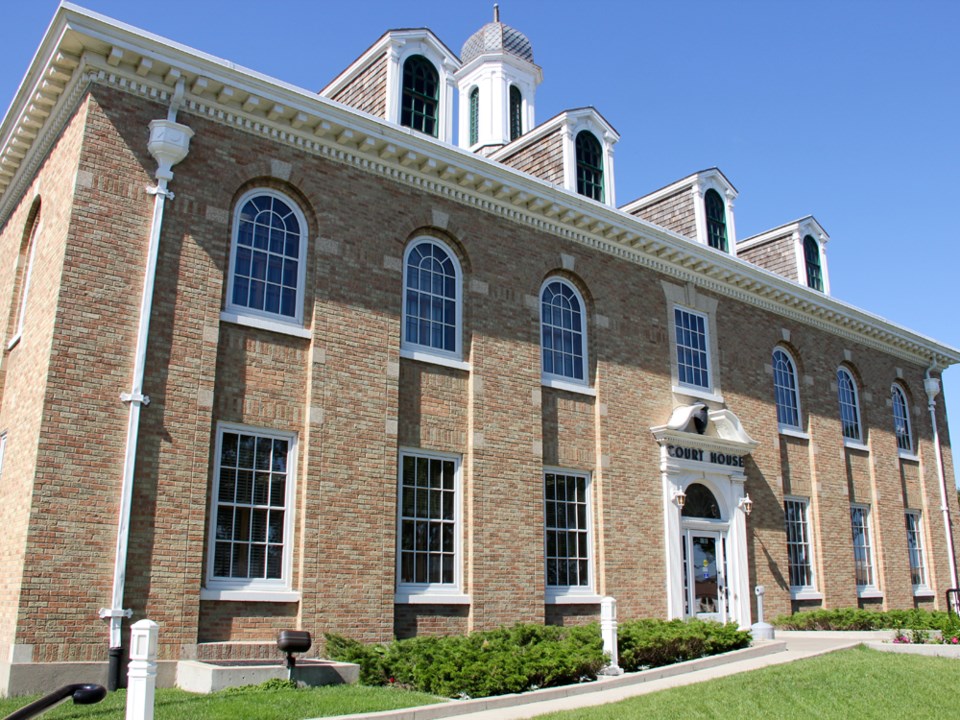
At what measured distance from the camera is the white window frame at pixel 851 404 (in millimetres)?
24375

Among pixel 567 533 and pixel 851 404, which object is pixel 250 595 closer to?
pixel 567 533

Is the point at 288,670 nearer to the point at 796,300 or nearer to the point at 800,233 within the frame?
the point at 796,300

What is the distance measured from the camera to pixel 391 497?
566 inches

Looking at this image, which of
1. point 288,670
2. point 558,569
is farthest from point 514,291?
point 288,670

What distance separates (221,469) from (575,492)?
23.1ft

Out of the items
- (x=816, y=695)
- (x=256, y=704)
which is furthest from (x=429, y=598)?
(x=816, y=695)

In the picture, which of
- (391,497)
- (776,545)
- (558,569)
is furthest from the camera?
(776,545)

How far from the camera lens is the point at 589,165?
20031 millimetres

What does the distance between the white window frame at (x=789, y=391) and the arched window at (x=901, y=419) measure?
197 inches

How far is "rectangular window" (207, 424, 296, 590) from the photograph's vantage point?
12812 millimetres

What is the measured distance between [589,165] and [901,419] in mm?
13601

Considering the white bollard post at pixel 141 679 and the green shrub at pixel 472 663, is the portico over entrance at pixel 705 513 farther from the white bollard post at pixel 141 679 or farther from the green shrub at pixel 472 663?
the white bollard post at pixel 141 679

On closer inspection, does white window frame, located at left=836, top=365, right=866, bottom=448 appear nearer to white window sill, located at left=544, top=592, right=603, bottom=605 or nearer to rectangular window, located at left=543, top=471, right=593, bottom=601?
rectangular window, located at left=543, top=471, right=593, bottom=601

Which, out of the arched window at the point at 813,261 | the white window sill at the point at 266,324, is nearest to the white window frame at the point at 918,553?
the arched window at the point at 813,261
